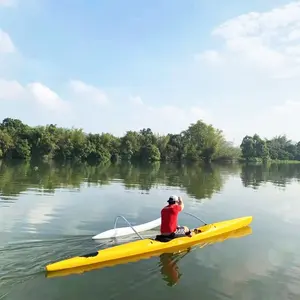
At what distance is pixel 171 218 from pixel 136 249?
152cm

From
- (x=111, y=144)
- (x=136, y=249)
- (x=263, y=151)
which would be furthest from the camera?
(x=263, y=151)

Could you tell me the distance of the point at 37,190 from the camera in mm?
21812

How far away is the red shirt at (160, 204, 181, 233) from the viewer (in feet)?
35.7

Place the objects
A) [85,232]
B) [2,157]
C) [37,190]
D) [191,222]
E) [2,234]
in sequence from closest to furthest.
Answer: [2,234] < [85,232] < [191,222] < [37,190] < [2,157]

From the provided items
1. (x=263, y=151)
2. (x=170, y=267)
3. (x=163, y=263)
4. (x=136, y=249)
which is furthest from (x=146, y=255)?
(x=263, y=151)

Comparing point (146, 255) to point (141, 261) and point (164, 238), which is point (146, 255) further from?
point (164, 238)

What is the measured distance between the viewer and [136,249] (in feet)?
33.4

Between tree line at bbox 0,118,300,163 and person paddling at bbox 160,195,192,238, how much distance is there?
186 feet

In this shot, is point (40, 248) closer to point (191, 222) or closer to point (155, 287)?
point (155, 287)

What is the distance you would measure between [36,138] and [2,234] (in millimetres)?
60449

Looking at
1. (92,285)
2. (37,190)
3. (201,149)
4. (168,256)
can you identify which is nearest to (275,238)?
(168,256)

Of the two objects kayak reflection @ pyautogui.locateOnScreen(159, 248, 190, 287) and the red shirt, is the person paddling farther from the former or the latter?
kayak reflection @ pyautogui.locateOnScreen(159, 248, 190, 287)

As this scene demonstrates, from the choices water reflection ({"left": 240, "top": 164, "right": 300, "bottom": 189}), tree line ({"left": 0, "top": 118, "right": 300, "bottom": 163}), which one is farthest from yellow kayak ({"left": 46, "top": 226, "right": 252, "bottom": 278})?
tree line ({"left": 0, "top": 118, "right": 300, "bottom": 163})

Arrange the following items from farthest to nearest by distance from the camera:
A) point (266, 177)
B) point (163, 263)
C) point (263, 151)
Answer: point (263, 151) < point (266, 177) < point (163, 263)
